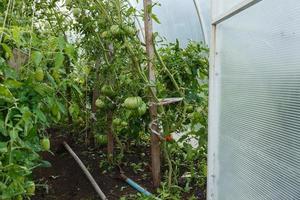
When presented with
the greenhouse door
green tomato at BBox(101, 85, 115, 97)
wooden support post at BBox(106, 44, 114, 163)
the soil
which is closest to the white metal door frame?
the greenhouse door

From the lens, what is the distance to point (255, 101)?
1.22 meters

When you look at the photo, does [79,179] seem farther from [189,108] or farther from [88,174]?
[189,108]

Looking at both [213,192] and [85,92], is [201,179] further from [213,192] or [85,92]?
[85,92]

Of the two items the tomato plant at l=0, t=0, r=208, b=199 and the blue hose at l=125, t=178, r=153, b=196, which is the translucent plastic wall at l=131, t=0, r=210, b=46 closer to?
the tomato plant at l=0, t=0, r=208, b=199

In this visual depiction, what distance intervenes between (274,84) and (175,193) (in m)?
1.22

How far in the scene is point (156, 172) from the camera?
220cm

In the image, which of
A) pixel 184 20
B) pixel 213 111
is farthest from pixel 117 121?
pixel 184 20

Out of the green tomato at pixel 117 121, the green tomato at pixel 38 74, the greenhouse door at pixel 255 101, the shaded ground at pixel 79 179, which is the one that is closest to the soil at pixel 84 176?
the shaded ground at pixel 79 179

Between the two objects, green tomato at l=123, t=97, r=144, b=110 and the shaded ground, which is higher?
green tomato at l=123, t=97, r=144, b=110

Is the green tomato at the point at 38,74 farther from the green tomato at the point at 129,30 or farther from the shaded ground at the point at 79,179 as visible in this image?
the shaded ground at the point at 79,179

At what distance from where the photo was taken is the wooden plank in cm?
120

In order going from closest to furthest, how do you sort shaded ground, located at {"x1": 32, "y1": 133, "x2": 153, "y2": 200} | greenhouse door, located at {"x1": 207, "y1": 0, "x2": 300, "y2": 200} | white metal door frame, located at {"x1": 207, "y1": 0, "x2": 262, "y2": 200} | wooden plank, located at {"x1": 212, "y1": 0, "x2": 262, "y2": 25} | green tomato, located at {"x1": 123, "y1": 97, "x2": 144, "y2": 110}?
greenhouse door, located at {"x1": 207, "y1": 0, "x2": 300, "y2": 200} < wooden plank, located at {"x1": 212, "y1": 0, "x2": 262, "y2": 25} < white metal door frame, located at {"x1": 207, "y1": 0, "x2": 262, "y2": 200} < green tomato, located at {"x1": 123, "y1": 97, "x2": 144, "y2": 110} < shaded ground, located at {"x1": 32, "y1": 133, "x2": 153, "y2": 200}

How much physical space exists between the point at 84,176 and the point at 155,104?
0.82m

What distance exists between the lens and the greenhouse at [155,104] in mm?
1086
